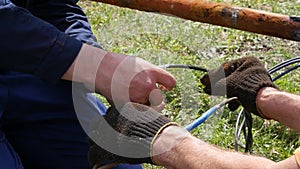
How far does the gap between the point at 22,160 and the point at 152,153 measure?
2.06 ft

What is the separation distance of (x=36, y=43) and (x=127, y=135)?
345 millimetres

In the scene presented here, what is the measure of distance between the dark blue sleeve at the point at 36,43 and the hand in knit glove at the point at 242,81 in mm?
514

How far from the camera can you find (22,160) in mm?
1799

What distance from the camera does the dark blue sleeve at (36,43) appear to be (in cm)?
145

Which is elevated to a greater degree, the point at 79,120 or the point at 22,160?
the point at 79,120

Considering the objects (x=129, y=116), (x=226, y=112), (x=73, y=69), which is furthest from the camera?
(x=226, y=112)

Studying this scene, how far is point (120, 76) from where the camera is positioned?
4.73 ft

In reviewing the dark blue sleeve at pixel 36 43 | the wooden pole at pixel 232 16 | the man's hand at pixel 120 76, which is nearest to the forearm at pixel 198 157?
the man's hand at pixel 120 76

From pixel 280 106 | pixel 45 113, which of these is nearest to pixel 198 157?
pixel 280 106

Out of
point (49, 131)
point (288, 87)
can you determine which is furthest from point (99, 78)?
point (288, 87)

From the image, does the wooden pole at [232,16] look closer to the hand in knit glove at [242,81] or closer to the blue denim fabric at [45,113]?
the hand in knit glove at [242,81]

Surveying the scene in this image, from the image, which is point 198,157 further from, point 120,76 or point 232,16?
point 232,16

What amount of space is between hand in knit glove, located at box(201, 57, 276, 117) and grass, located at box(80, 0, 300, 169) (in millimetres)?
103

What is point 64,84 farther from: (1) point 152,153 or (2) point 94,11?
(2) point 94,11
